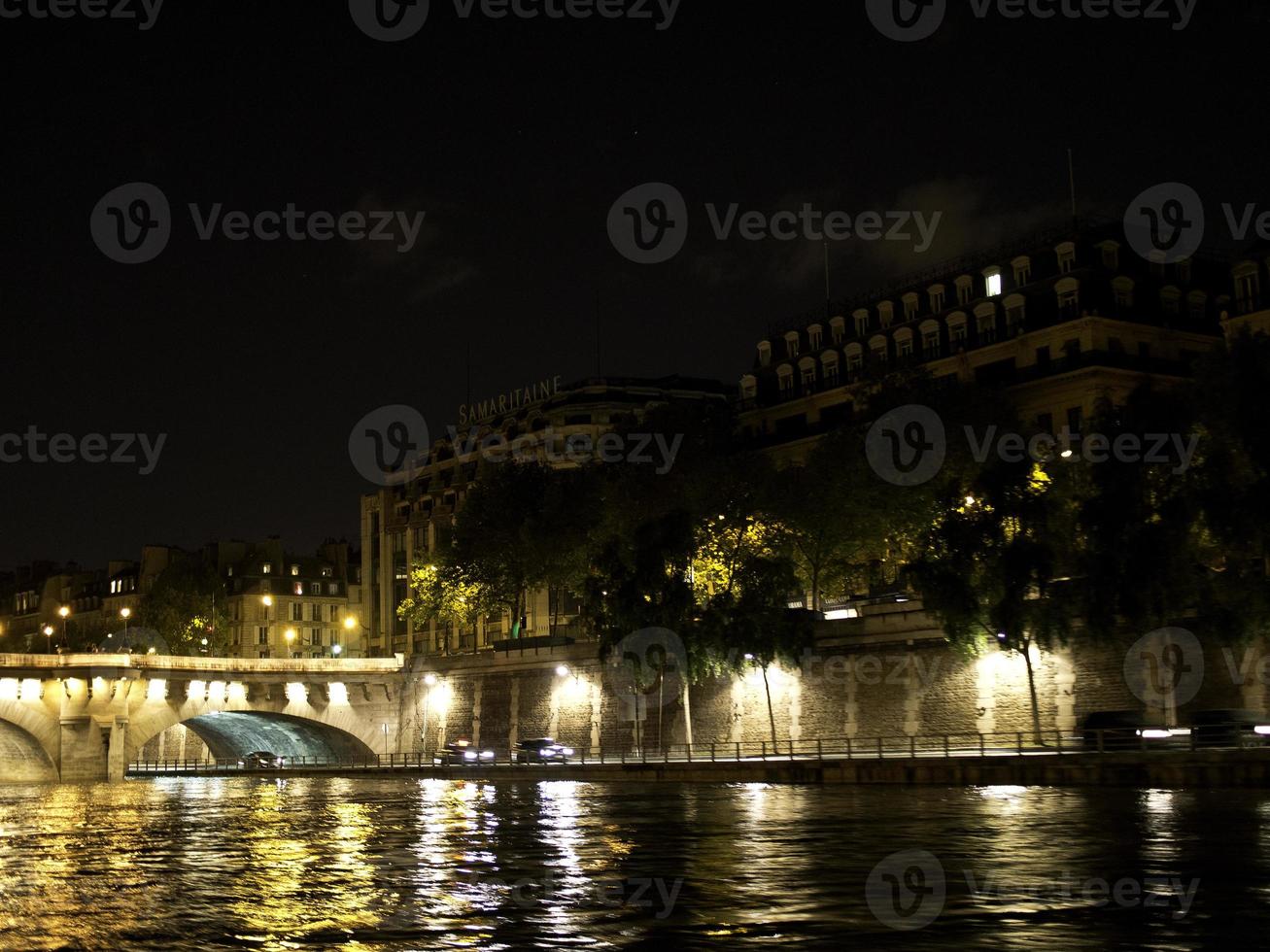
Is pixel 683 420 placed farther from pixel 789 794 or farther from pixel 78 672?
pixel 789 794

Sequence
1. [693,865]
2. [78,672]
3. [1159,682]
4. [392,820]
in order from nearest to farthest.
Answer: [693,865], [392,820], [1159,682], [78,672]

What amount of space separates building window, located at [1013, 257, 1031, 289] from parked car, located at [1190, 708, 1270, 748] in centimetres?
4477

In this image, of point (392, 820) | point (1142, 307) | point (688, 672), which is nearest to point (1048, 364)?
point (1142, 307)

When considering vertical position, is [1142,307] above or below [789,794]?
above

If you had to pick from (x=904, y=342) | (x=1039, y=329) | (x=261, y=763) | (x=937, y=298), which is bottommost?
(x=261, y=763)

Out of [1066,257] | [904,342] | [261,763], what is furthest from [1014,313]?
[261,763]

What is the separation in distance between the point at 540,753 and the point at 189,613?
79.5 m

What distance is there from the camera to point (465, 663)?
106 meters

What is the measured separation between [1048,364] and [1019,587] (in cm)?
3143

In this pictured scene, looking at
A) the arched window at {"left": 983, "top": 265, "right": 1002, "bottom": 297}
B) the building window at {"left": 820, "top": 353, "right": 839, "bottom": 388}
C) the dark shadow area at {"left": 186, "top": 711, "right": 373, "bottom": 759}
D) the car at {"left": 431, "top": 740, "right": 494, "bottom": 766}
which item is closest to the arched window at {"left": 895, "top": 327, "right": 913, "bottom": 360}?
the building window at {"left": 820, "top": 353, "right": 839, "bottom": 388}

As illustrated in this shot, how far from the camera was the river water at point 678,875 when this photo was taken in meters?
24.4

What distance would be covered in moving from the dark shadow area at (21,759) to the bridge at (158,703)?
0.10 m

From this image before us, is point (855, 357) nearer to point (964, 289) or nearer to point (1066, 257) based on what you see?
point (964, 289)

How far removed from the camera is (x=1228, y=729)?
177 feet
